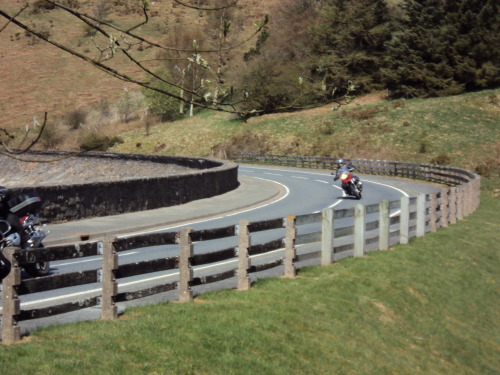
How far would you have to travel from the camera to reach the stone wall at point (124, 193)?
2309cm

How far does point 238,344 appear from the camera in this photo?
30.1 feet

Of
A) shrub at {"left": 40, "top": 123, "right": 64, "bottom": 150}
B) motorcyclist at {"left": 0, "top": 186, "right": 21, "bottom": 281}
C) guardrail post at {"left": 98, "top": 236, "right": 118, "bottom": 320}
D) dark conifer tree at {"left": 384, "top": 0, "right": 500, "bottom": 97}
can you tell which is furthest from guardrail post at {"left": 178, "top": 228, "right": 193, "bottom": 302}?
shrub at {"left": 40, "top": 123, "right": 64, "bottom": 150}

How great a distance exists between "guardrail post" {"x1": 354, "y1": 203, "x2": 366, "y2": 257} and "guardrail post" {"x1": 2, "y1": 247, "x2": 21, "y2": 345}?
8.53 meters

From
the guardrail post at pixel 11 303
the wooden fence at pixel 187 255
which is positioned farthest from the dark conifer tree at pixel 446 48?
the guardrail post at pixel 11 303

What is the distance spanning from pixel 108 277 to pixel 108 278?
0.01m

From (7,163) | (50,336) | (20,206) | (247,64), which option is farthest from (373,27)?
(50,336)

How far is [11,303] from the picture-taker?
8.20 metres

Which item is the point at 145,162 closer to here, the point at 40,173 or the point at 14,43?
the point at 40,173

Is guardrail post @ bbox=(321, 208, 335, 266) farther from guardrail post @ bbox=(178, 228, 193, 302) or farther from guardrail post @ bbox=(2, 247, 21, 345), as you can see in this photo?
guardrail post @ bbox=(2, 247, 21, 345)

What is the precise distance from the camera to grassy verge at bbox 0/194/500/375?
8062 millimetres

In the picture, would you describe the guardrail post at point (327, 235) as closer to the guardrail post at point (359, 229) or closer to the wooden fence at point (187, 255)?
the wooden fence at point (187, 255)

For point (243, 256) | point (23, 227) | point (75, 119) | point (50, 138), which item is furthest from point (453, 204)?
point (75, 119)

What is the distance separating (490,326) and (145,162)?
1340 inches

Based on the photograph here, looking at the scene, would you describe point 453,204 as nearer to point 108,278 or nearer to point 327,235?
point 327,235
